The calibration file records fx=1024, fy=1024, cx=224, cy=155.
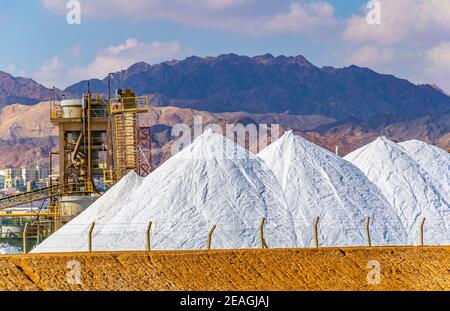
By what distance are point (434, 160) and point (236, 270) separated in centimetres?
2234

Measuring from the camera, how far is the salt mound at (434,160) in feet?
154

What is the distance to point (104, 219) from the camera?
3744 centimetres

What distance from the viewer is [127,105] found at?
6009cm

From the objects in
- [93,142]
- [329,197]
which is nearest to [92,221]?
[329,197]

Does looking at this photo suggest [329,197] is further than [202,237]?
Yes

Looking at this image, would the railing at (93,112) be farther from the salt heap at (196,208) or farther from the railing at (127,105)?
the salt heap at (196,208)

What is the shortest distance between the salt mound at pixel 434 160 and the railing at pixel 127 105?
16.2 m

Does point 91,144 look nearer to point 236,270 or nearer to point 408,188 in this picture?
point 408,188

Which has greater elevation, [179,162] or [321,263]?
[179,162]

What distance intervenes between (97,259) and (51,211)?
3175 centimetres

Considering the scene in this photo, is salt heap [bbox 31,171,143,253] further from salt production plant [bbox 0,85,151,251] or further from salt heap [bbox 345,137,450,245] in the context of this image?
salt production plant [bbox 0,85,151,251]

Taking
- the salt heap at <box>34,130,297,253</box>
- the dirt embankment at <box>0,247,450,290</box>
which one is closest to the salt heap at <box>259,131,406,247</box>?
the salt heap at <box>34,130,297,253</box>
